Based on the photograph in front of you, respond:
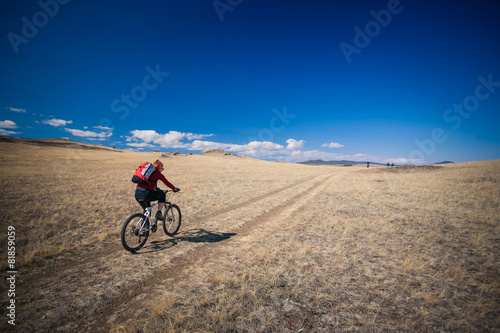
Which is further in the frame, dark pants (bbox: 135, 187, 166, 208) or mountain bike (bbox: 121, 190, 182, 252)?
dark pants (bbox: 135, 187, 166, 208)

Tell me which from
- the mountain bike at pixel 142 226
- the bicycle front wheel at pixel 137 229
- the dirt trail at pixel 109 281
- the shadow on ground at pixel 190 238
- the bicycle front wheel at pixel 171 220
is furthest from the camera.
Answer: the bicycle front wheel at pixel 171 220

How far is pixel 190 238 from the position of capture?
8.13 meters

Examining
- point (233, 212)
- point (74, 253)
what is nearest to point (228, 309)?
point (74, 253)

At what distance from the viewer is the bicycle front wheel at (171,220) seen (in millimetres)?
8125

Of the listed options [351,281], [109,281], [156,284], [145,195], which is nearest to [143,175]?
[145,195]

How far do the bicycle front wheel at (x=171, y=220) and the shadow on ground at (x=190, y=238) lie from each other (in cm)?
32

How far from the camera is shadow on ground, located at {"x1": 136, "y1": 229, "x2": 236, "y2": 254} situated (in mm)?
7202

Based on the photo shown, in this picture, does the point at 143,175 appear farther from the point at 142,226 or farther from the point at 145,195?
the point at 142,226

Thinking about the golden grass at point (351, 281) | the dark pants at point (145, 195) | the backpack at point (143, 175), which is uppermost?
the backpack at point (143, 175)

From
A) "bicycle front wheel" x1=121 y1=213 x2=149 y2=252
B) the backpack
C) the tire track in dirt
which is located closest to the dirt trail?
the tire track in dirt

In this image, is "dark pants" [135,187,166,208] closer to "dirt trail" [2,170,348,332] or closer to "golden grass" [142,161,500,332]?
"dirt trail" [2,170,348,332]

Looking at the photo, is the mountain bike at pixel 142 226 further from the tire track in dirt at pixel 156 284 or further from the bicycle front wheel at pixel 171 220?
the tire track in dirt at pixel 156 284

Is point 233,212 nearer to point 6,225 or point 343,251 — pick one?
point 343,251

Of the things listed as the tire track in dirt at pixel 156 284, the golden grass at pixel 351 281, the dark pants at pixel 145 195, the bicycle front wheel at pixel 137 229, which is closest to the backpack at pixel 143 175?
the dark pants at pixel 145 195
